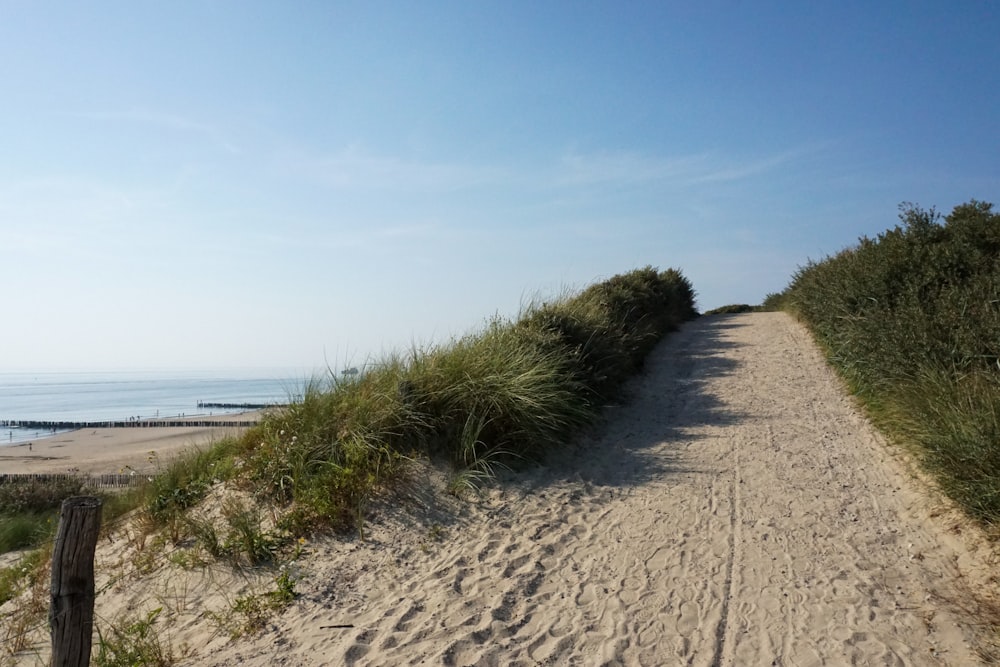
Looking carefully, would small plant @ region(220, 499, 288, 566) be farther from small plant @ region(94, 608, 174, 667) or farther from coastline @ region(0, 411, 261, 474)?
coastline @ region(0, 411, 261, 474)

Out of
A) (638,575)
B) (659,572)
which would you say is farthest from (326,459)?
(659,572)

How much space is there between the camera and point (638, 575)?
5508 mm

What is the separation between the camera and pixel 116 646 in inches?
188

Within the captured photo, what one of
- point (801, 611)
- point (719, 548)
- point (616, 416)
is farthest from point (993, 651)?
point (616, 416)

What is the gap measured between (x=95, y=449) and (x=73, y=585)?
25.5 m

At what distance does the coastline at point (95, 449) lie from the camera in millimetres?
20891

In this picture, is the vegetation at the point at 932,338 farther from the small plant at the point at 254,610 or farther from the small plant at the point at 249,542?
the small plant at the point at 249,542

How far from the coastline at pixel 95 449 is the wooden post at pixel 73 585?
14793mm

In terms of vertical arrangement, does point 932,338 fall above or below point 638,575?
above

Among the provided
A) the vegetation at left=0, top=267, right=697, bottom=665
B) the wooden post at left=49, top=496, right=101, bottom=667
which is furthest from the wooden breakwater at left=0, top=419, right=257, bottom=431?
the wooden post at left=49, top=496, right=101, bottom=667

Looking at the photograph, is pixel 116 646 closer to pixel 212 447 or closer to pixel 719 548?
pixel 212 447

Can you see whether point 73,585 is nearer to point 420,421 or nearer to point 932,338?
point 420,421

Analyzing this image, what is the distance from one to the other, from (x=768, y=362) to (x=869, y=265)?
9.36 ft

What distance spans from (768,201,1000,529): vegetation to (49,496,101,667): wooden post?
6.53 m
